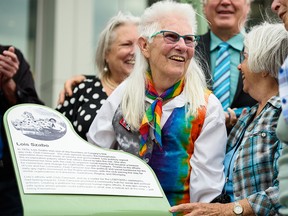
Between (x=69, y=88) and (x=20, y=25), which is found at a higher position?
(x=69, y=88)

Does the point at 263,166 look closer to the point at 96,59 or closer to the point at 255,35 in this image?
the point at 255,35

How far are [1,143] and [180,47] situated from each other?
56.5 inches

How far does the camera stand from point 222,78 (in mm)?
3977

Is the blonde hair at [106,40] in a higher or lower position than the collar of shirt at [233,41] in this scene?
lower

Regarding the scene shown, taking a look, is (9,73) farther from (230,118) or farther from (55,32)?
(55,32)

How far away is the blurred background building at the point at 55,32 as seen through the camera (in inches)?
344

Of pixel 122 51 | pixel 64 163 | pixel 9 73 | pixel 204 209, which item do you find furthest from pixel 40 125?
pixel 122 51

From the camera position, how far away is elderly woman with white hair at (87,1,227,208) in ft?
10.7

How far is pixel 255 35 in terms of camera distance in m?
3.34

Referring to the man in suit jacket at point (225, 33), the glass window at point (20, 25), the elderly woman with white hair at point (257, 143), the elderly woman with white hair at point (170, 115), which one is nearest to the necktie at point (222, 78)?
the man in suit jacket at point (225, 33)

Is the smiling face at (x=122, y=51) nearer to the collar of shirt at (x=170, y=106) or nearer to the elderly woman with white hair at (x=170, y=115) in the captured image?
the elderly woman with white hair at (x=170, y=115)

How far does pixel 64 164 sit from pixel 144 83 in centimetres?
86

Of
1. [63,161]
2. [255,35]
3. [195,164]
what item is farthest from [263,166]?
[63,161]

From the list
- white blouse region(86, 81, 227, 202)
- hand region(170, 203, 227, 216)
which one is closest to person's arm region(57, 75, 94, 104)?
white blouse region(86, 81, 227, 202)
